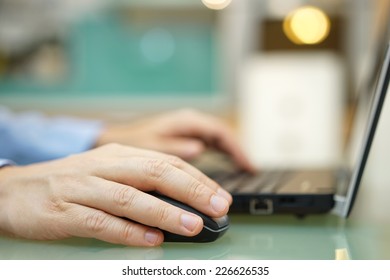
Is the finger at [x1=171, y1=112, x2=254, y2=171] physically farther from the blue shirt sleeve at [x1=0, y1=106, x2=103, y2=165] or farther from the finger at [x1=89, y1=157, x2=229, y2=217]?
A: the finger at [x1=89, y1=157, x2=229, y2=217]

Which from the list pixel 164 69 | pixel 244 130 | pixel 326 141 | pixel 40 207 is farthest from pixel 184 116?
pixel 164 69

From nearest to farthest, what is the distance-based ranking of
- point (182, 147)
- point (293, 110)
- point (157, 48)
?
point (182, 147)
point (293, 110)
point (157, 48)

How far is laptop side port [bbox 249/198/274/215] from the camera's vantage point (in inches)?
21.7

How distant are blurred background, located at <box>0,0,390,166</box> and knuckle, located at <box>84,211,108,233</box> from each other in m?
2.38

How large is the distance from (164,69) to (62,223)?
2.64 metres

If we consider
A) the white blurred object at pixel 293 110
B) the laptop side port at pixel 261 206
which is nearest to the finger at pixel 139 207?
the laptop side port at pixel 261 206

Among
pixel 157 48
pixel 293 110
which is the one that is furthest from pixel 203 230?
pixel 157 48

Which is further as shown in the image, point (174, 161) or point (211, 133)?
point (211, 133)

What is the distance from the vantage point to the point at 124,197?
433mm

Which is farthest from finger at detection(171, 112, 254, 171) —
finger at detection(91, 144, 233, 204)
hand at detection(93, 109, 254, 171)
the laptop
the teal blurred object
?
the teal blurred object

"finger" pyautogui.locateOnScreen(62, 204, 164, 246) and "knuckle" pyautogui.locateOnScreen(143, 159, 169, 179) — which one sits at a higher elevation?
"knuckle" pyautogui.locateOnScreen(143, 159, 169, 179)

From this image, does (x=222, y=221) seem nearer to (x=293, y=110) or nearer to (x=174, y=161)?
(x=174, y=161)

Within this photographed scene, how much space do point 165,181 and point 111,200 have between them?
1.7 inches

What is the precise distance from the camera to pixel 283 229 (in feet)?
1.77
